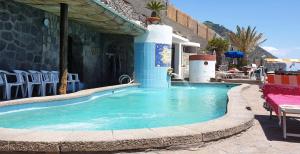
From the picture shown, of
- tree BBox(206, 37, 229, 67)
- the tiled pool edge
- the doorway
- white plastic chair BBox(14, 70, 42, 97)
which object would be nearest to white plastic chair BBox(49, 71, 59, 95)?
white plastic chair BBox(14, 70, 42, 97)

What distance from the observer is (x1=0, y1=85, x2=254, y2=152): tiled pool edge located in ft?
12.3

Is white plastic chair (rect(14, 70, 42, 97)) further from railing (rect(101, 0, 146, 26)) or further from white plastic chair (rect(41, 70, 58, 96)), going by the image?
railing (rect(101, 0, 146, 26))

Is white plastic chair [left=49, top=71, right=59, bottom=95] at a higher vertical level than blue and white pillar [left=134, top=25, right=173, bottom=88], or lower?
lower

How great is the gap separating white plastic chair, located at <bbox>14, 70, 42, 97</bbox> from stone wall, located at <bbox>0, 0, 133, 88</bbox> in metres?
0.67

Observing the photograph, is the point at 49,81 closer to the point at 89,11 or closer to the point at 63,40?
the point at 63,40

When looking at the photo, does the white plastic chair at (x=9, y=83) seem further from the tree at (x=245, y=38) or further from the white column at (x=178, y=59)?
the tree at (x=245, y=38)

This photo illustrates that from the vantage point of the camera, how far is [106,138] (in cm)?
395

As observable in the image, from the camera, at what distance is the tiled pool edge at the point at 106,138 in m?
3.76

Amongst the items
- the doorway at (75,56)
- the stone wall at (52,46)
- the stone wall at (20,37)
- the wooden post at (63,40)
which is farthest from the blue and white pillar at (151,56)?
the wooden post at (63,40)

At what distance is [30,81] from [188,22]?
22.9 m

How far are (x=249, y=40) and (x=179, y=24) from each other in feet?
43.2

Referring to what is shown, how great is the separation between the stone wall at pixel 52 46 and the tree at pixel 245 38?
24113 millimetres

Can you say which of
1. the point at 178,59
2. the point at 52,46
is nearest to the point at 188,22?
the point at 178,59

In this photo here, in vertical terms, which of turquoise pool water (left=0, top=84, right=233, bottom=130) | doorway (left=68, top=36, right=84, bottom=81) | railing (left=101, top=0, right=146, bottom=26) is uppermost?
railing (left=101, top=0, right=146, bottom=26)
